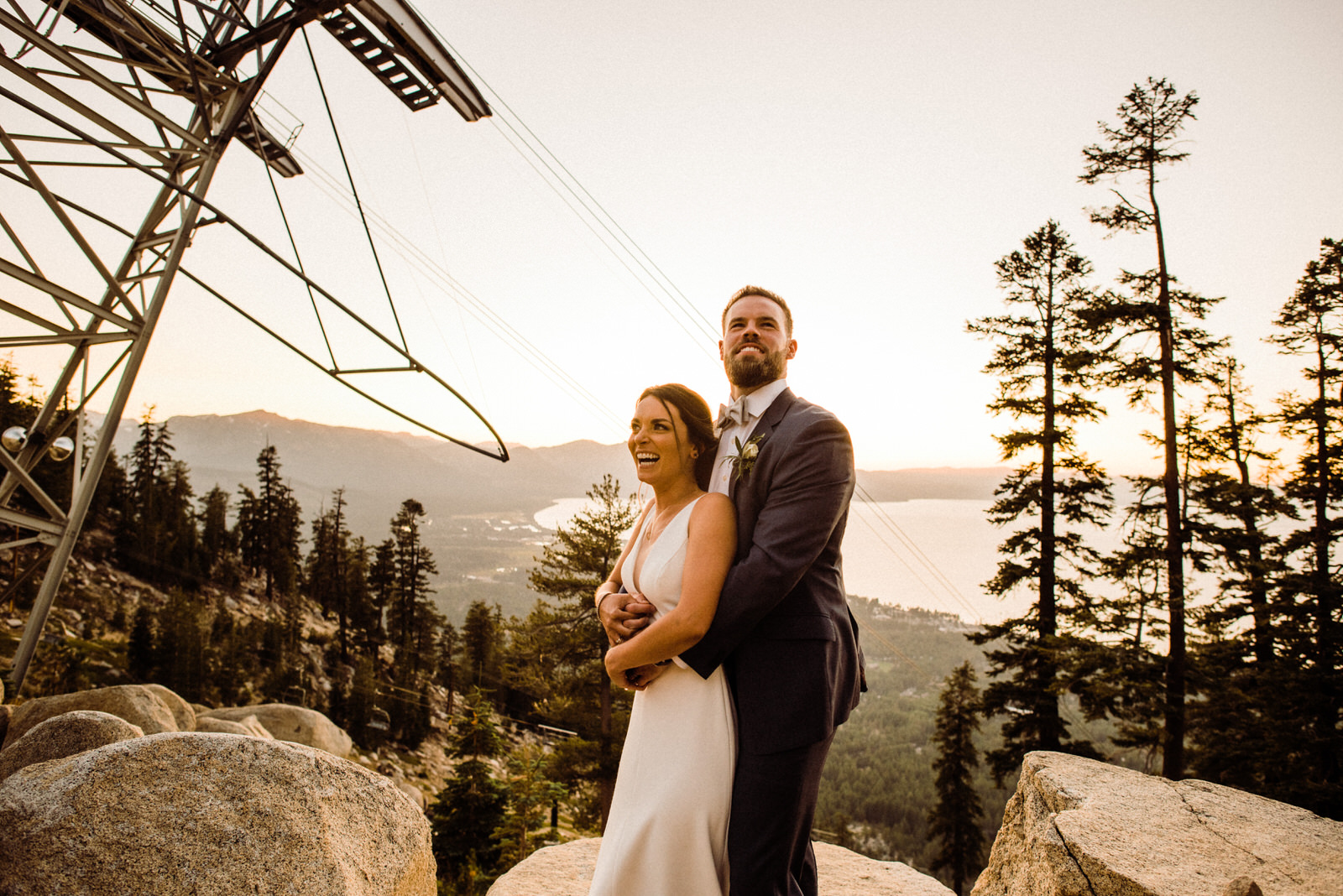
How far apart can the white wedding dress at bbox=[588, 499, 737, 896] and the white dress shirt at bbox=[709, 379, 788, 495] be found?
382 mm

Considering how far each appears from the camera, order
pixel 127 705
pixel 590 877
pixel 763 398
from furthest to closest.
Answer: pixel 127 705, pixel 590 877, pixel 763 398

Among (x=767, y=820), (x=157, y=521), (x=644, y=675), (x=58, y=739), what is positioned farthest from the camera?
(x=157, y=521)

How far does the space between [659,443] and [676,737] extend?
111 cm

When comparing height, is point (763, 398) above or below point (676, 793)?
above

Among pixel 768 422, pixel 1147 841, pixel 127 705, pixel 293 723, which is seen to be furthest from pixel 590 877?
pixel 293 723

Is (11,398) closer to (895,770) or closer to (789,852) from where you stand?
(789,852)

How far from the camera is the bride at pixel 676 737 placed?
6.66 ft

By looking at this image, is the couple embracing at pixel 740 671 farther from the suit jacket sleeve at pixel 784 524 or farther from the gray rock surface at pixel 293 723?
the gray rock surface at pixel 293 723

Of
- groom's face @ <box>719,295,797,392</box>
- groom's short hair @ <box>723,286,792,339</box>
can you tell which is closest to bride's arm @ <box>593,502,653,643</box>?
groom's face @ <box>719,295,797,392</box>

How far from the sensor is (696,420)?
2.58 metres

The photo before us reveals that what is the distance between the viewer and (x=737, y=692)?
83.1 inches

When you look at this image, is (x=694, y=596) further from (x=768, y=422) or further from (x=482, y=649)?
(x=482, y=649)

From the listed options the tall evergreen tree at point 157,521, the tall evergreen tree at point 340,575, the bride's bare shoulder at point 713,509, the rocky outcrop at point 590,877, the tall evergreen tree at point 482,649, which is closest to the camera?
the bride's bare shoulder at point 713,509

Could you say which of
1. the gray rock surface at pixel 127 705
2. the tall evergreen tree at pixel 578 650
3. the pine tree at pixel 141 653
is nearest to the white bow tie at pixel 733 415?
the gray rock surface at pixel 127 705
